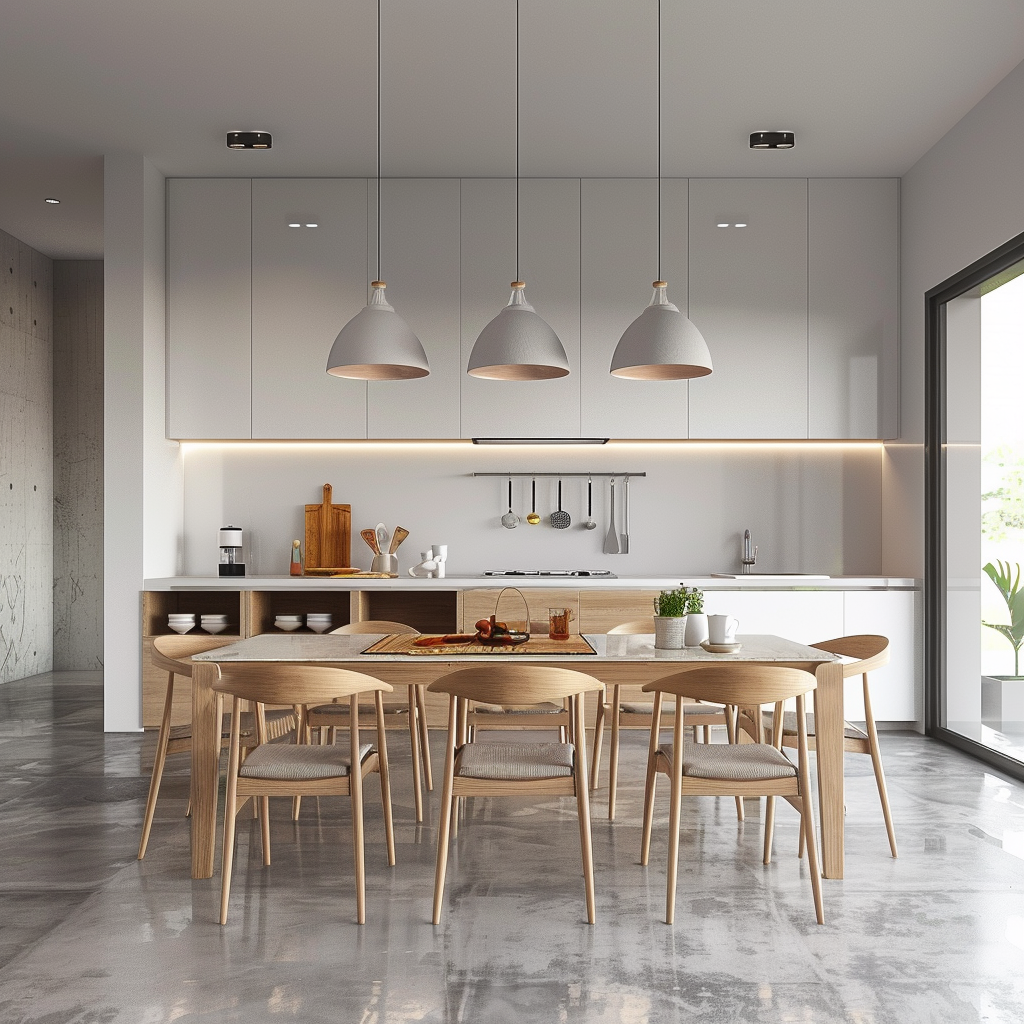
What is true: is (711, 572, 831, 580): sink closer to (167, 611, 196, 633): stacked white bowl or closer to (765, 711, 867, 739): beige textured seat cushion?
(765, 711, 867, 739): beige textured seat cushion

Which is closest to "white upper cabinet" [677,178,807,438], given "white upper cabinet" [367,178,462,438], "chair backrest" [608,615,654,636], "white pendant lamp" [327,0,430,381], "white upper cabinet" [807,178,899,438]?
"white upper cabinet" [807,178,899,438]

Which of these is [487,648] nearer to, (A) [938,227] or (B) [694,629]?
(B) [694,629]

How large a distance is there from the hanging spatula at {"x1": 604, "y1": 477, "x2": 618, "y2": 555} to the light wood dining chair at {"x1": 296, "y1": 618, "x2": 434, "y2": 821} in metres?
2.05

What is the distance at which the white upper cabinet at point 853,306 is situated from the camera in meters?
5.64

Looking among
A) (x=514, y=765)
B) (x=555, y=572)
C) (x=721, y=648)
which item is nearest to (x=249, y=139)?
(x=555, y=572)

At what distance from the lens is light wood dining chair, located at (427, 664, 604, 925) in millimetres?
2650

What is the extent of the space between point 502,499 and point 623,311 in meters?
1.36

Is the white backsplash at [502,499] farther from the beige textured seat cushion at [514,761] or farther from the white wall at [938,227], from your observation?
the beige textured seat cushion at [514,761]

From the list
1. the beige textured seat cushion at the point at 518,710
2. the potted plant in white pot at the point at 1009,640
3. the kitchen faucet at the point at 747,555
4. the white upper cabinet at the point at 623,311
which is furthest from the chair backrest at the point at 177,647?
the potted plant in white pot at the point at 1009,640

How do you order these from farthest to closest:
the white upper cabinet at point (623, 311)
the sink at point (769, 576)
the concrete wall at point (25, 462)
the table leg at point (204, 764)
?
the concrete wall at point (25, 462) → the white upper cabinet at point (623, 311) → the sink at point (769, 576) → the table leg at point (204, 764)

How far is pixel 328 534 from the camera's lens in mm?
5914

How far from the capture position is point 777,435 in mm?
5648

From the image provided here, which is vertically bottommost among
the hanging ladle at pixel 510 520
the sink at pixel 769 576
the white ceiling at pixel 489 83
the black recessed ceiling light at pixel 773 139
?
the sink at pixel 769 576

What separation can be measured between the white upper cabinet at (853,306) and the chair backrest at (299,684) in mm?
3793
